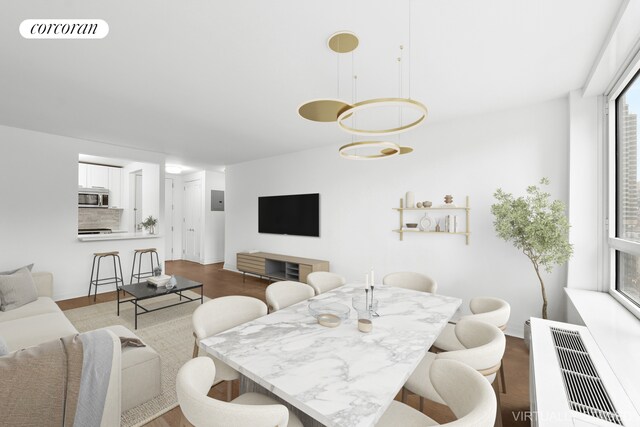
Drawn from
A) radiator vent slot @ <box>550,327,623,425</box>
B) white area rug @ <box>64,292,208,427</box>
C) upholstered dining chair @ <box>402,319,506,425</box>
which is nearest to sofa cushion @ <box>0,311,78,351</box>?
white area rug @ <box>64,292,208,427</box>

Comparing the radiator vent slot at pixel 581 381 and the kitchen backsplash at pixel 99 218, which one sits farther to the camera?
the kitchen backsplash at pixel 99 218

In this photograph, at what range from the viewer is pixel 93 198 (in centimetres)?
629

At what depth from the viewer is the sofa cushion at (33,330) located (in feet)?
7.18

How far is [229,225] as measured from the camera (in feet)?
23.3

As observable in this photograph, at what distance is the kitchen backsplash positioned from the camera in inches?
246

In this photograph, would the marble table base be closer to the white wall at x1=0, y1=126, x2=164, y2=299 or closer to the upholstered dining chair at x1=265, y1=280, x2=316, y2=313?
the upholstered dining chair at x1=265, y1=280, x2=316, y2=313

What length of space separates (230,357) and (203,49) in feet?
7.12

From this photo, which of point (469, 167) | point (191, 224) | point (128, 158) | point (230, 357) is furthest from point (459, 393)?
point (191, 224)

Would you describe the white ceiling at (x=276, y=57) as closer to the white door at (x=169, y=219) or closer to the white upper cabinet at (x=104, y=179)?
the white upper cabinet at (x=104, y=179)

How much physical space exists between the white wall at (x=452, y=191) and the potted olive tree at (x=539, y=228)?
0.38 meters

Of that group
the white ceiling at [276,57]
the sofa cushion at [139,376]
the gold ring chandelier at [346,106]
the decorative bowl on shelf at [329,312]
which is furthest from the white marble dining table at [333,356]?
the white ceiling at [276,57]

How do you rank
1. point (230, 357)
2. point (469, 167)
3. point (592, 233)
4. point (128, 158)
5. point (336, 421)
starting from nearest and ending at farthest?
point (336, 421), point (230, 357), point (592, 233), point (469, 167), point (128, 158)

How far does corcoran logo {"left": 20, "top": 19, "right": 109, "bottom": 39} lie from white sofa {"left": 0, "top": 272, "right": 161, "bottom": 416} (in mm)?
2001

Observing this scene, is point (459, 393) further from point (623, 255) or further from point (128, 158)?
point (128, 158)
